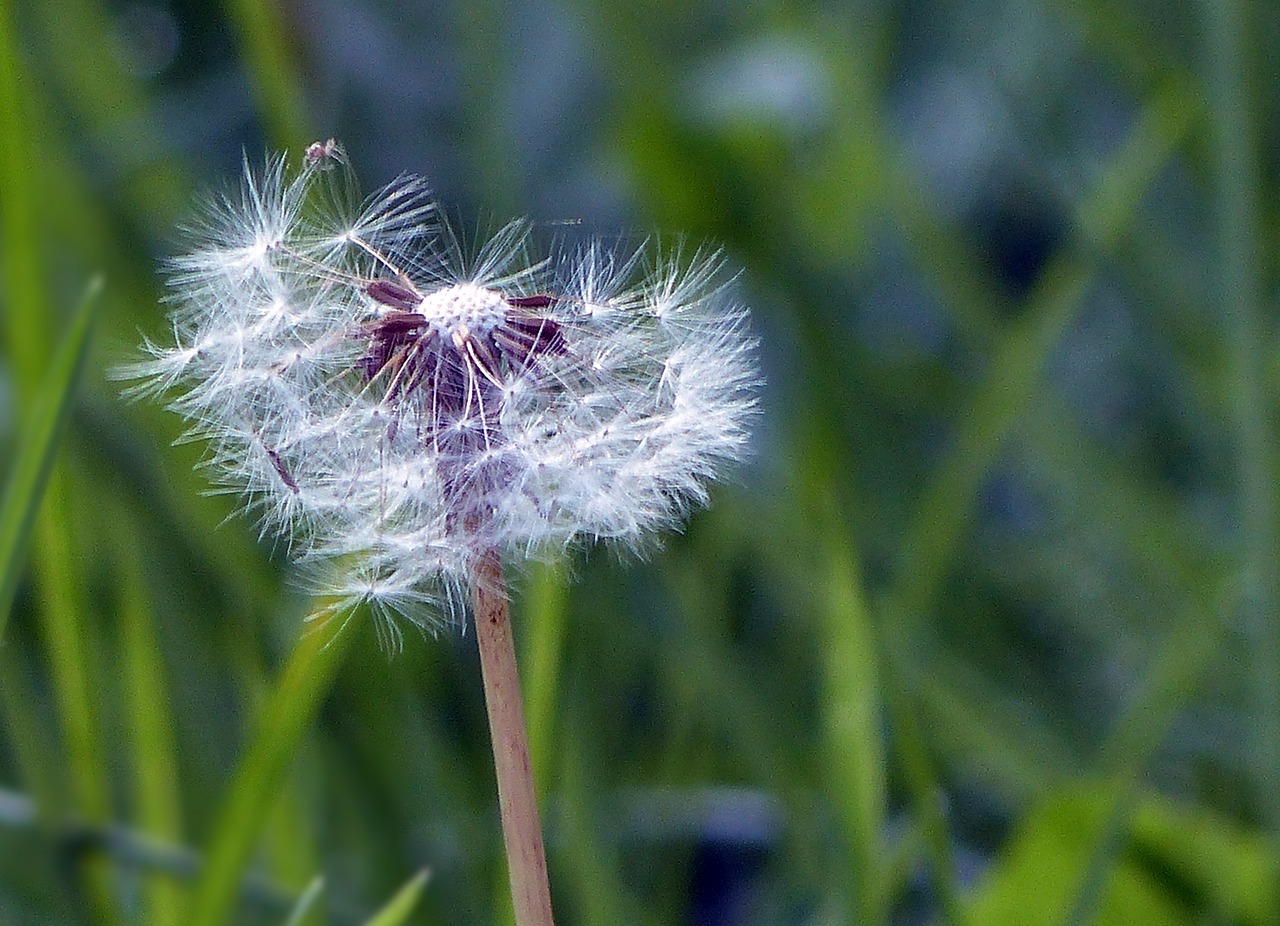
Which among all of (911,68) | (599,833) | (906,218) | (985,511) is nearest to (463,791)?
(599,833)

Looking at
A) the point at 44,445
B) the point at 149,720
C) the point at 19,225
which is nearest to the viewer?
the point at 44,445

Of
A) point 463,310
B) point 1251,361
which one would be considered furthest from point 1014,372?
point 463,310

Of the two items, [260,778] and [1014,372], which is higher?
[1014,372]

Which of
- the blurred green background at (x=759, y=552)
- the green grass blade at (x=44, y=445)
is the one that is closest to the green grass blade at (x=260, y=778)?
the blurred green background at (x=759, y=552)

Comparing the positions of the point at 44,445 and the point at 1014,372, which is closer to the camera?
the point at 44,445

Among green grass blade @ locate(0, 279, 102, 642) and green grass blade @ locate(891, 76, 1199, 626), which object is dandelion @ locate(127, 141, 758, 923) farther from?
green grass blade @ locate(891, 76, 1199, 626)

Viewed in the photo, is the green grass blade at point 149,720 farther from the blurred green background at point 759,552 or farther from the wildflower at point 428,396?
the wildflower at point 428,396

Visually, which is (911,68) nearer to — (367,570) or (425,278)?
(425,278)

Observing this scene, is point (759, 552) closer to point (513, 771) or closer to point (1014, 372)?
point (1014, 372)

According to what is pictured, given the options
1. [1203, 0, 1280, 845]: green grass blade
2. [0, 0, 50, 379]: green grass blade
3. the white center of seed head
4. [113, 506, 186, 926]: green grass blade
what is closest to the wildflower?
the white center of seed head
